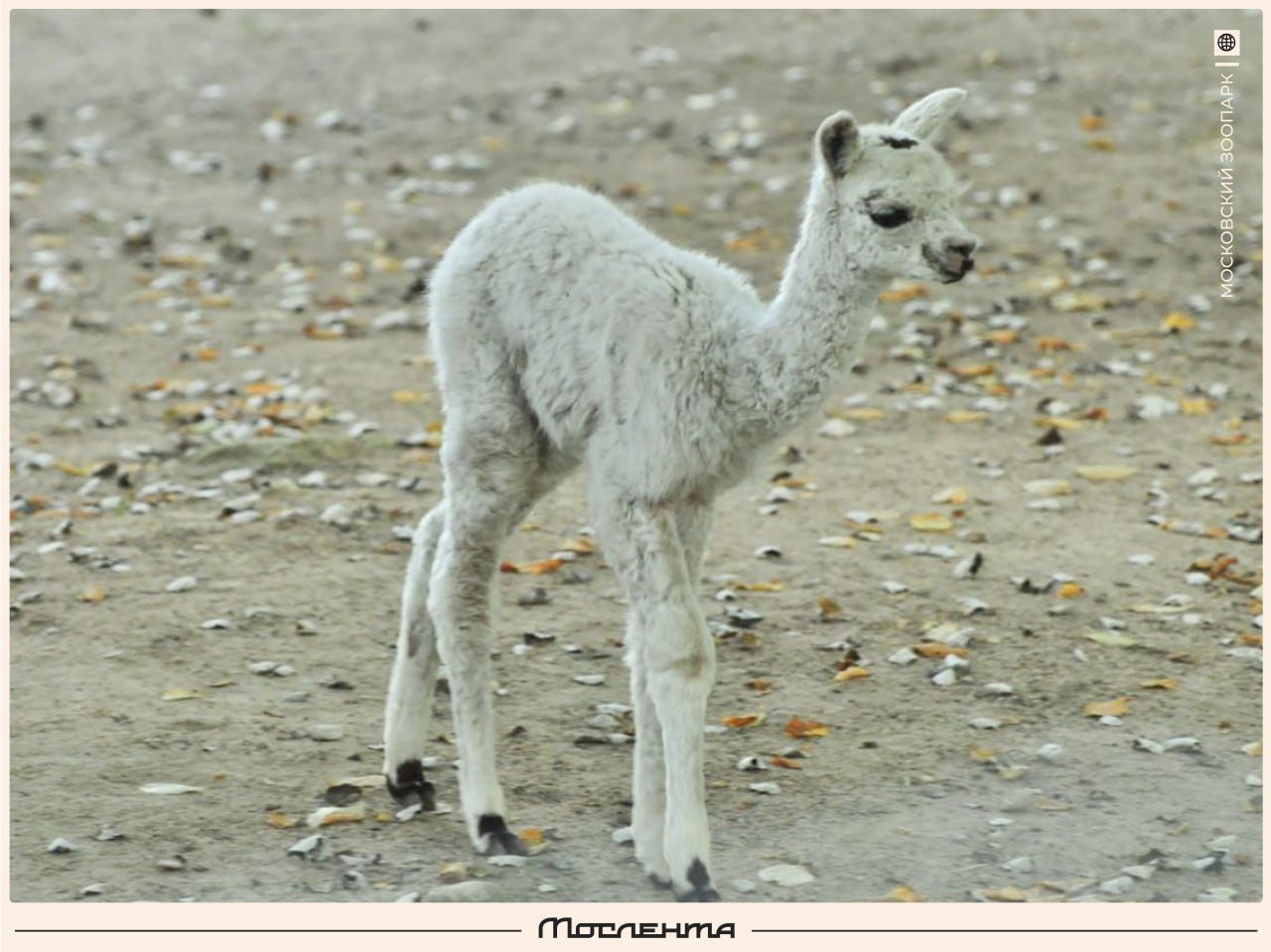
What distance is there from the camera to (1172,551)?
9516 millimetres

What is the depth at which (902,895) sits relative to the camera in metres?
6.08

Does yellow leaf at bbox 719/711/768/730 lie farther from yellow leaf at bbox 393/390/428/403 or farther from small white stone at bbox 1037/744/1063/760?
yellow leaf at bbox 393/390/428/403

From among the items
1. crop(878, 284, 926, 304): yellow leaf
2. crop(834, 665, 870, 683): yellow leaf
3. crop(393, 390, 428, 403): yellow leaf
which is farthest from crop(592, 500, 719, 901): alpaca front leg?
crop(878, 284, 926, 304): yellow leaf

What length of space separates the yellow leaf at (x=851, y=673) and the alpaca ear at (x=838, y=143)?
9.28 ft

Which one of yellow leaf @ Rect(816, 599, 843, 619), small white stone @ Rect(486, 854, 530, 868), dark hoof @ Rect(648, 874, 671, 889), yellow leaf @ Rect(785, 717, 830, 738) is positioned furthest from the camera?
yellow leaf @ Rect(816, 599, 843, 619)

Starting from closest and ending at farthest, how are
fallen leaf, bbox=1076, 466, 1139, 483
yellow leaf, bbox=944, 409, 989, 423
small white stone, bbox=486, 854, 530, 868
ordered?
small white stone, bbox=486, 854, 530, 868
fallen leaf, bbox=1076, 466, 1139, 483
yellow leaf, bbox=944, 409, 989, 423

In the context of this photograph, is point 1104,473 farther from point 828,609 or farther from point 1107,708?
point 1107,708

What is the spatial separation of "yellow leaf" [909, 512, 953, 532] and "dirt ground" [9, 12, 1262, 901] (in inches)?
2.2

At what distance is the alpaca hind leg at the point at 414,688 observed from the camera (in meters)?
6.84

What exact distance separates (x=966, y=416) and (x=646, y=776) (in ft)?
19.0

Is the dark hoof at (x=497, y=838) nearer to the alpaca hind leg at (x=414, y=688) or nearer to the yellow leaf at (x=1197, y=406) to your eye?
the alpaca hind leg at (x=414, y=688)

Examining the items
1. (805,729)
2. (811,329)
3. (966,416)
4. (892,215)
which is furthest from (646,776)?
(966,416)

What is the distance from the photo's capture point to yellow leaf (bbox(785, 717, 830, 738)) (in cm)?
752

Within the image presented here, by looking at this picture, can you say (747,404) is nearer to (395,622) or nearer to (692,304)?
(692,304)
